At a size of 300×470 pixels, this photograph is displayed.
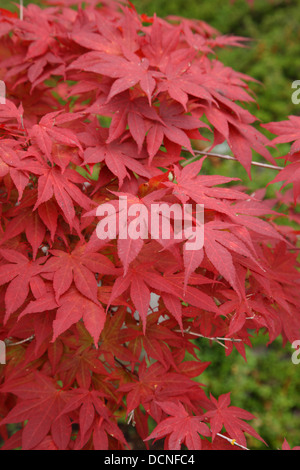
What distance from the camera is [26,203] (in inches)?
45.1

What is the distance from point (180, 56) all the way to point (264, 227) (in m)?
0.62

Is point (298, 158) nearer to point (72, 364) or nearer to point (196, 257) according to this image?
point (196, 257)

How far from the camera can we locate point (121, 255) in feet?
2.91

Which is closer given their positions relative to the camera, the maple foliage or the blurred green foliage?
the maple foliage

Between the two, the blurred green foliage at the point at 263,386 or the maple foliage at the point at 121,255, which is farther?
the blurred green foliage at the point at 263,386

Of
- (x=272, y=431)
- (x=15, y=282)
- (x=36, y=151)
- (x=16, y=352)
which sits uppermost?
(x=36, y=151)

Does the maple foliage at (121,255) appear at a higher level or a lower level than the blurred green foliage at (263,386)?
higher

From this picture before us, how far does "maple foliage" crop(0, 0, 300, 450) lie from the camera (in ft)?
3.49

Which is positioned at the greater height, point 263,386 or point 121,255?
point 121,255

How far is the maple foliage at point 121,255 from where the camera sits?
106cm

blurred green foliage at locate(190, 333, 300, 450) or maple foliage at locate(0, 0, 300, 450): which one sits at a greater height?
maple foliage at locate(0, 0, 300, 450)

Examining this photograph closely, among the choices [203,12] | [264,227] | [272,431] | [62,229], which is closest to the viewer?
[264,227]

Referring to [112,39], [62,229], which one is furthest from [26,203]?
[112,39]

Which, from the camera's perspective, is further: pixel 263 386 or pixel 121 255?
pixel 263 386
